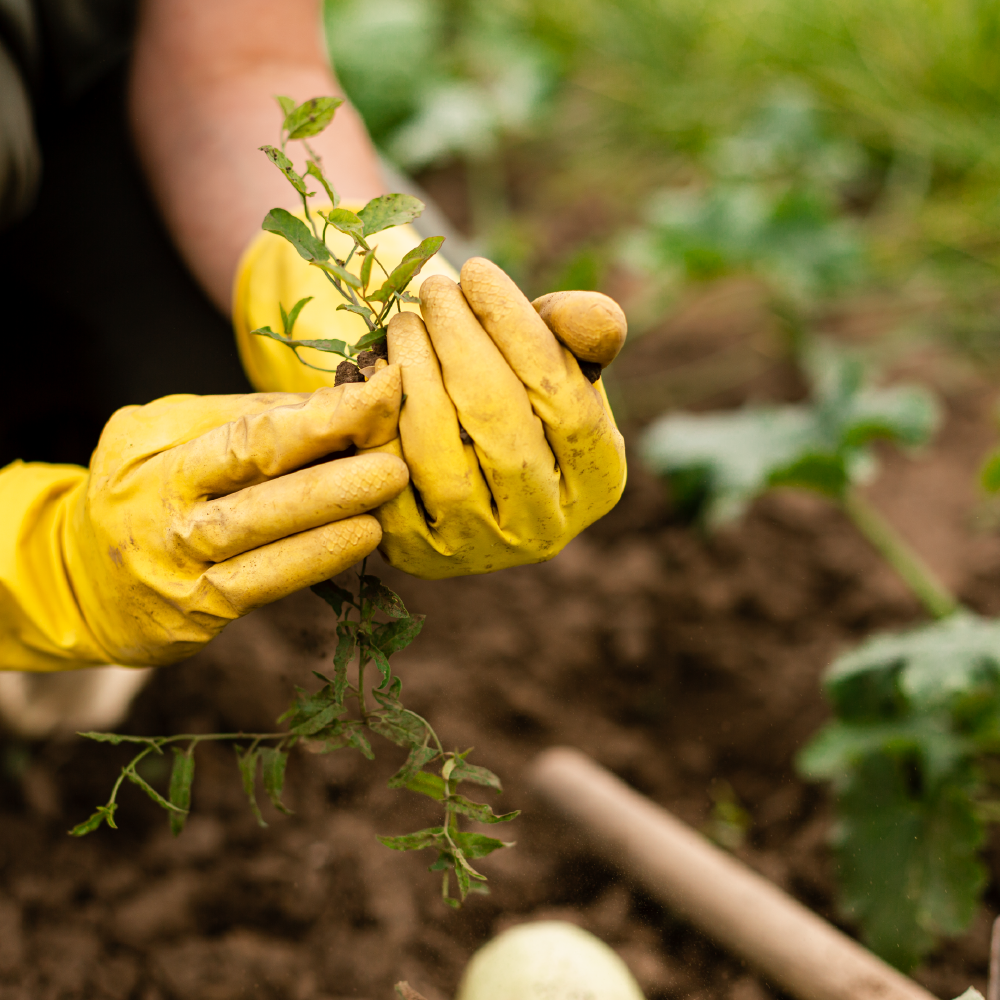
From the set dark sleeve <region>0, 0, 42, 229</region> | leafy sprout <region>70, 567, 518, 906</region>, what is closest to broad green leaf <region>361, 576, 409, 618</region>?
leafy sprout <region>70, 567, 518, 906</region>

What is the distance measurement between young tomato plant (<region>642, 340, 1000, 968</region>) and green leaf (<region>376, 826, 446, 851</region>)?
72cm

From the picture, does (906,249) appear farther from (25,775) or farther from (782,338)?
(25,775)

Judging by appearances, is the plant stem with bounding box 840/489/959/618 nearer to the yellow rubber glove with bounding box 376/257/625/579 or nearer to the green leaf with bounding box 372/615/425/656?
the yellow rubber glove with bounding box 376/257/625/579

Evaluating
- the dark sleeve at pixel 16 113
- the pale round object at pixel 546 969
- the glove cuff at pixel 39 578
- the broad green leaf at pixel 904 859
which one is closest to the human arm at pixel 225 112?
the dark sleeve at pixel 16 113

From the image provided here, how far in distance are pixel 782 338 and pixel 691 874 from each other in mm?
1919

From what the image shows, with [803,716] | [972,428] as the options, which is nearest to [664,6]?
[972,428]

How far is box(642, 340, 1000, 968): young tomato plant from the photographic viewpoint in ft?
3.92

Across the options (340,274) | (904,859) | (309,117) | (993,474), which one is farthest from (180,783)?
(993,474)

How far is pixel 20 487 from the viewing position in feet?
3.37

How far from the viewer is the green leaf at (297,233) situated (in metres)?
0.74

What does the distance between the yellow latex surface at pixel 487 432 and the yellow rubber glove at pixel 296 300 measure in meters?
0.27

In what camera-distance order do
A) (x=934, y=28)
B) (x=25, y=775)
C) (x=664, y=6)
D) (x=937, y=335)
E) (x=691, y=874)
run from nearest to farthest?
(x=691, y=874) → (x=25, y=775) → (x=937, y=335) → (x=934, y=28) → (x=664, y=6)

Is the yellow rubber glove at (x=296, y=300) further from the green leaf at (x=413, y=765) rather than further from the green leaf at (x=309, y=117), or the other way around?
the green leaf at (x=413, y=765)

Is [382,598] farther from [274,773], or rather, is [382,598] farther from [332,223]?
[332,223]
